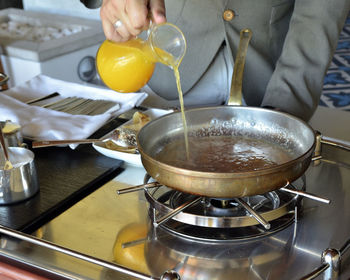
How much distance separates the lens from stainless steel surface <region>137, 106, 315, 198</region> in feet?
2.11

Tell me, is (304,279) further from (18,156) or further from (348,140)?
(348,140)

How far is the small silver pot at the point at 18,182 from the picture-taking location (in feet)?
2.67

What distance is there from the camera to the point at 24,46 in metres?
2.12

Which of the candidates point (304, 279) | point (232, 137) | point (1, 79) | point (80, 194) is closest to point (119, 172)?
point (80, 194)

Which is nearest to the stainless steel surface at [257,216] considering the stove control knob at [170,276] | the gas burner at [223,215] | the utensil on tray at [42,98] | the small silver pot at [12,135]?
the gas burner at [223,215]

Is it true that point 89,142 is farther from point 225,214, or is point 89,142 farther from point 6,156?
point 225,214

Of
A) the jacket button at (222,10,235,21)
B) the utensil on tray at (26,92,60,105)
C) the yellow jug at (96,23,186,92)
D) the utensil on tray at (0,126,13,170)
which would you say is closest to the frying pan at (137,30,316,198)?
the yellow jug at (96,23,186,92)

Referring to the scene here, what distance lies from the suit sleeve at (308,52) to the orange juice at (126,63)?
0.35m

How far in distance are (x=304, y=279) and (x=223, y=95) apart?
945 millimetres

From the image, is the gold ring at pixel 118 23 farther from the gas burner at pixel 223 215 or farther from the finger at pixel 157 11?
the gas burner at pixel 223 215

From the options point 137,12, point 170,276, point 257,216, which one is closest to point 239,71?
point 137,12

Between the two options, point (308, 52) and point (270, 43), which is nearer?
point (308, 52)

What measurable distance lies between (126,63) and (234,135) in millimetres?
258

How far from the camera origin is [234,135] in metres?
0.91
